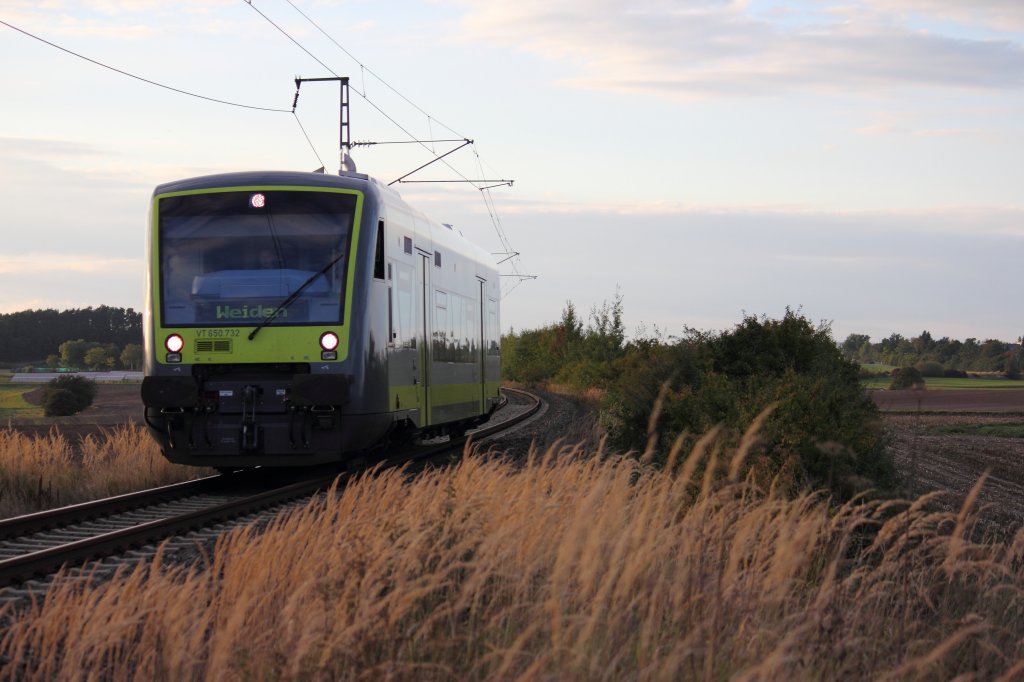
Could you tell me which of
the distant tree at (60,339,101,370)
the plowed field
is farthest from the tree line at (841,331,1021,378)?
the distant tree at (60,339,101,370)

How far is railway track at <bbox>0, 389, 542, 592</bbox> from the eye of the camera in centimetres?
837

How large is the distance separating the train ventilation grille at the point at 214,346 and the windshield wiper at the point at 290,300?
0.29 m

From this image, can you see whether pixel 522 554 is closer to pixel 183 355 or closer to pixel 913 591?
pixel 913 591

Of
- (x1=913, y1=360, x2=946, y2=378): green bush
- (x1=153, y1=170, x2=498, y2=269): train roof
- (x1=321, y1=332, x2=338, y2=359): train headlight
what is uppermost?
(x1=153, y1=170, x2=498, y2=269): train roof

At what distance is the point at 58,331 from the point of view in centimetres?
13500

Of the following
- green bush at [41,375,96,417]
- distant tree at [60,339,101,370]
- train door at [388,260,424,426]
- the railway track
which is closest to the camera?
the railway track

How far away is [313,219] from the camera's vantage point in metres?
13.2

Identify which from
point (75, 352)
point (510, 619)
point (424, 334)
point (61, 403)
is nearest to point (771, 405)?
point (510, 619)

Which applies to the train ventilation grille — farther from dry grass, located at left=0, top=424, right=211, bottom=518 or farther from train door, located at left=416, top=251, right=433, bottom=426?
train door, located at left=416, top=251, right=433, bottom=426

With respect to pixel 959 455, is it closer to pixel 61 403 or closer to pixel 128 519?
pixel 128 519

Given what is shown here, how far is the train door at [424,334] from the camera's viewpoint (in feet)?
52.1

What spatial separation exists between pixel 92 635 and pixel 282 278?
8.97 m

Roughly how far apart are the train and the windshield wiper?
0.5 inches

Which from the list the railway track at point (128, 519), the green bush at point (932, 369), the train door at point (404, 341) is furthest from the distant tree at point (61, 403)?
the green bush at point (932, 369)
